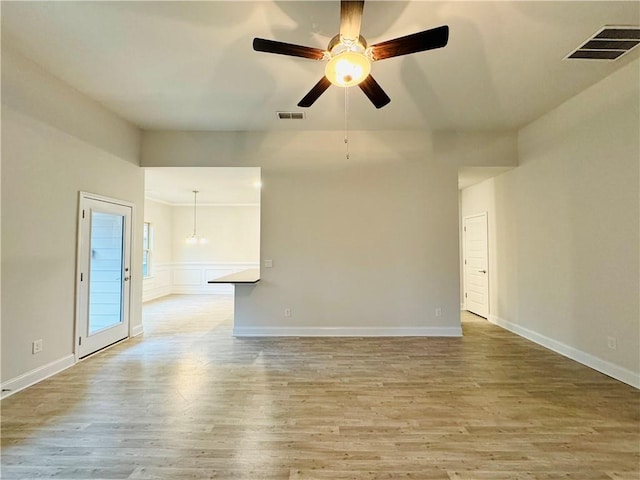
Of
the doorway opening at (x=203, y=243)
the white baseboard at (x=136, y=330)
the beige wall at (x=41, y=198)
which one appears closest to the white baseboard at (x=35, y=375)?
the beige wall at (x=41, y=198)

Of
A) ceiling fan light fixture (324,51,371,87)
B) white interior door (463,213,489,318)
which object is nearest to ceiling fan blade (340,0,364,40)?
ceiling fan light fixture (324,51,371,87)

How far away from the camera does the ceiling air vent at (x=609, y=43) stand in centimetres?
247

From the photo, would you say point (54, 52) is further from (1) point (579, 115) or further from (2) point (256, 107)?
(1) point (579, 115)

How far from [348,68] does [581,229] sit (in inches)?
133

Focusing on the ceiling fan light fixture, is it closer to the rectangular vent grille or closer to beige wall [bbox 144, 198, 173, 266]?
the rectangular vent grille

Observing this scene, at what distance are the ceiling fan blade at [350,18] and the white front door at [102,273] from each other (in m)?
3.50

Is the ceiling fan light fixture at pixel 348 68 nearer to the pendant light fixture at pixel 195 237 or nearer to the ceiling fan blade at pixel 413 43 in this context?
the ceiling fan blade at pixel 413 43

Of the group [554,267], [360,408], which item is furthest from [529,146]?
[360,408]

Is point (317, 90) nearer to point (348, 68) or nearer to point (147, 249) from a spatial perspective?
point (348, 68)

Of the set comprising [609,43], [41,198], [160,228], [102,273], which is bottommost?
[102,273]

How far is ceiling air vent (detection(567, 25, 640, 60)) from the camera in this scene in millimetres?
2471

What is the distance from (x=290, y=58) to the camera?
9.34 ft

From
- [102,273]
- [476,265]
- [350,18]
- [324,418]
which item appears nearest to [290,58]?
[350,18]

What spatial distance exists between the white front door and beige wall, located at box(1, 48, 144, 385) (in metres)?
0.14
